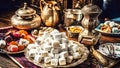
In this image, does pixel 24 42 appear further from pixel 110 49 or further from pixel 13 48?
pixel 110 49

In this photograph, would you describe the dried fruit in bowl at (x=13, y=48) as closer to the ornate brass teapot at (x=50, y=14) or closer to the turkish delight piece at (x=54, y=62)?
the turkish delight piece at (x=54, y=62)

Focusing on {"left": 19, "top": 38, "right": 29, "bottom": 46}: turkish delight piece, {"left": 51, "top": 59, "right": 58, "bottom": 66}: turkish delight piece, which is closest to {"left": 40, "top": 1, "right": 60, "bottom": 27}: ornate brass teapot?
{"left": 19, "top": 38, "right": 29, "bottom": 46}: turkish delight piece

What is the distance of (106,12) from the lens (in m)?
2.36

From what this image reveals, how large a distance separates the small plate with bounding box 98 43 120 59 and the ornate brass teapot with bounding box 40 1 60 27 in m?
0.49

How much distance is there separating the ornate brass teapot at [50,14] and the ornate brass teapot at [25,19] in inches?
2.7

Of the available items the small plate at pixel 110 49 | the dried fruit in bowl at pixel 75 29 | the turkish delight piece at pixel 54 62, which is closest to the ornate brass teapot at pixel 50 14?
the dried fruit in bowl at pixel 75 29

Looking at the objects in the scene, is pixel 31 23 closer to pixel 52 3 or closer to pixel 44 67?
pixel 52 3

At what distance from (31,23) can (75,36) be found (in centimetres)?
36

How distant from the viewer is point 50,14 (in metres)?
1.91

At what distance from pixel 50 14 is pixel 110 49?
58 centimetres

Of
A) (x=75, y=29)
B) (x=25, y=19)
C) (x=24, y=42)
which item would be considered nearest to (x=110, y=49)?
(x=75, y=29)

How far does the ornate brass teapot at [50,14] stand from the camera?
1.91 meters

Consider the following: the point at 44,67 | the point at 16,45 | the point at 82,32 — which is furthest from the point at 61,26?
the point at 44,67

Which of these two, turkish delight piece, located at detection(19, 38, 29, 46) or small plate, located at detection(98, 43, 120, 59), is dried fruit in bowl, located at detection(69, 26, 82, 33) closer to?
small plate, located at detection(98, 43, 120, 59)
